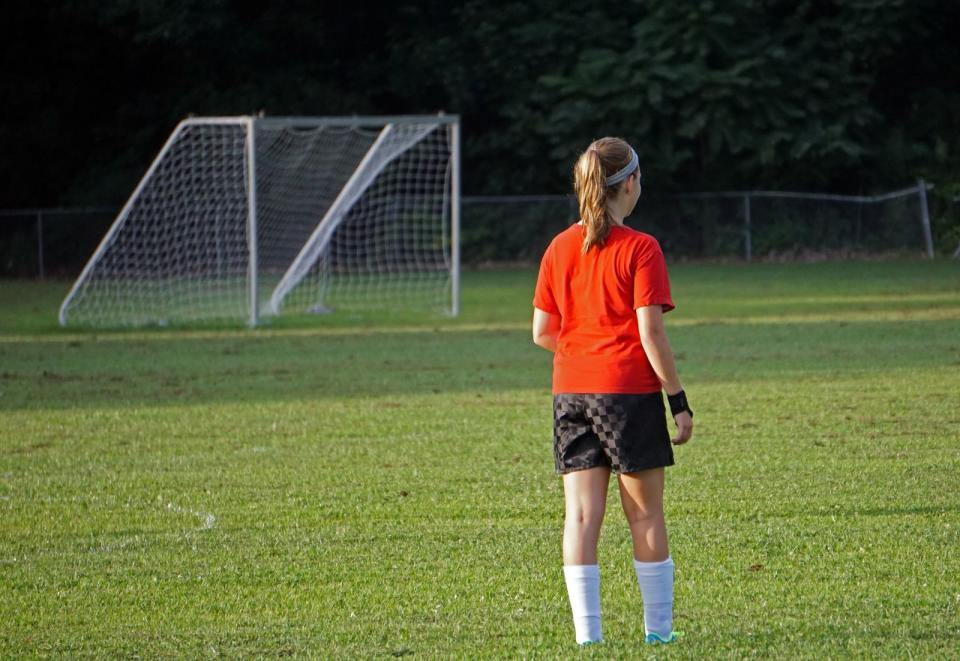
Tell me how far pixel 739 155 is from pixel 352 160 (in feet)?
46.5

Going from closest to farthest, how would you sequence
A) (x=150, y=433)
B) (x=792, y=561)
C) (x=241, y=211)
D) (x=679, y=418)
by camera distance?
(x=679, y=418), (x=792, y=561), (x=150, y=433), (x=241, y=211)

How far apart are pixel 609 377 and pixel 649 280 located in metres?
0.35

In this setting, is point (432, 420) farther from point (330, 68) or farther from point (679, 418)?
point (330, 68)

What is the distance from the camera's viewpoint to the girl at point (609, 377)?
4.66 meters

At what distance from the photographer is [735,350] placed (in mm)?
15156

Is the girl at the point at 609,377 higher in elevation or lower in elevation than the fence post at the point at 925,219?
higher

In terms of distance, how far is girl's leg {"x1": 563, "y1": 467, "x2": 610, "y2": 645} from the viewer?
4801mm

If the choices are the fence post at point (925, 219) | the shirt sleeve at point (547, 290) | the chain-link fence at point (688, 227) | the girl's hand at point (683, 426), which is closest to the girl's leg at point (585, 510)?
the girl's hand at point (683, 426)

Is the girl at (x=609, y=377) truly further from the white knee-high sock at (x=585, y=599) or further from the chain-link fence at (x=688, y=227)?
the chain-link fence at (x=688, y=227)

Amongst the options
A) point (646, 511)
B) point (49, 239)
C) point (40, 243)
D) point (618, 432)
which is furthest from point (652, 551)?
point (49, 239)

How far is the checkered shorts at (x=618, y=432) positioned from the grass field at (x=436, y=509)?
638mm

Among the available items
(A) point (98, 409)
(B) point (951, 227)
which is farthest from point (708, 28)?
(A) point (98, 409)

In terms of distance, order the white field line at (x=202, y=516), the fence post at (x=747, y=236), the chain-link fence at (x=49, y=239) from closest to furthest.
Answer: the white field line at (x=202, y=516) → the chain-link fence at (x=49, y=239) → the fence post at (x=747, y=236)

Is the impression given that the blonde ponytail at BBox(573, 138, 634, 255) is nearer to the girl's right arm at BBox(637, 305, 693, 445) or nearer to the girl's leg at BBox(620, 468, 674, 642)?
the girl's right arm at BBox(637, 305, 693, 445)
